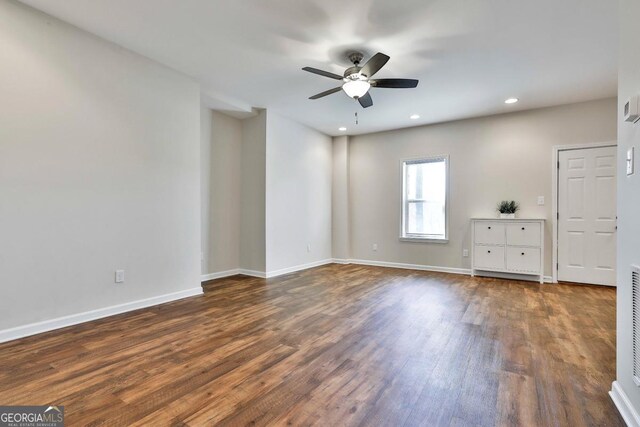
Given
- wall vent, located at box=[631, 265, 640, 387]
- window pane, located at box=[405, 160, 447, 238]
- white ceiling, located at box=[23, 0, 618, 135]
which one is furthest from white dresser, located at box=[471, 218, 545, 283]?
wall vent, located at box=[631, 265, 640, 387]

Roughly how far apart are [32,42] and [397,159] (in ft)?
17.2

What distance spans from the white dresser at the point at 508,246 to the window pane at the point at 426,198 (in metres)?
0.70

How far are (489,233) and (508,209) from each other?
0.48 m

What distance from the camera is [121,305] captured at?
3.17m

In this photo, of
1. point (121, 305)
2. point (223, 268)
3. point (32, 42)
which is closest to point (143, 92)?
point (32, 42)

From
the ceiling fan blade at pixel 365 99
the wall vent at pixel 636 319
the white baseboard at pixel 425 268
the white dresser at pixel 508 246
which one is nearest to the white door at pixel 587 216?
the white dresser at pixel 508 246

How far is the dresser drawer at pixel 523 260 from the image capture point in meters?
4.70

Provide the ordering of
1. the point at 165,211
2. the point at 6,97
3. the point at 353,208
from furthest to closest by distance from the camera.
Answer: the point at 353,208, the point at 165,211, the point at 6,97

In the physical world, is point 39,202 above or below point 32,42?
below

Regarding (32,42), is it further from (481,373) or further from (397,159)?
(397,159)

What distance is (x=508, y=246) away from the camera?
487cm

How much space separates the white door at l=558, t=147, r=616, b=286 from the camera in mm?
4387

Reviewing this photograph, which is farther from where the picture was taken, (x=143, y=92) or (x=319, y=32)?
(x=143, y=92)

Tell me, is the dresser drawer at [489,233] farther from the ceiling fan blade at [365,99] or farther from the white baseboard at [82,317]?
the white baseboard at [82,317]
